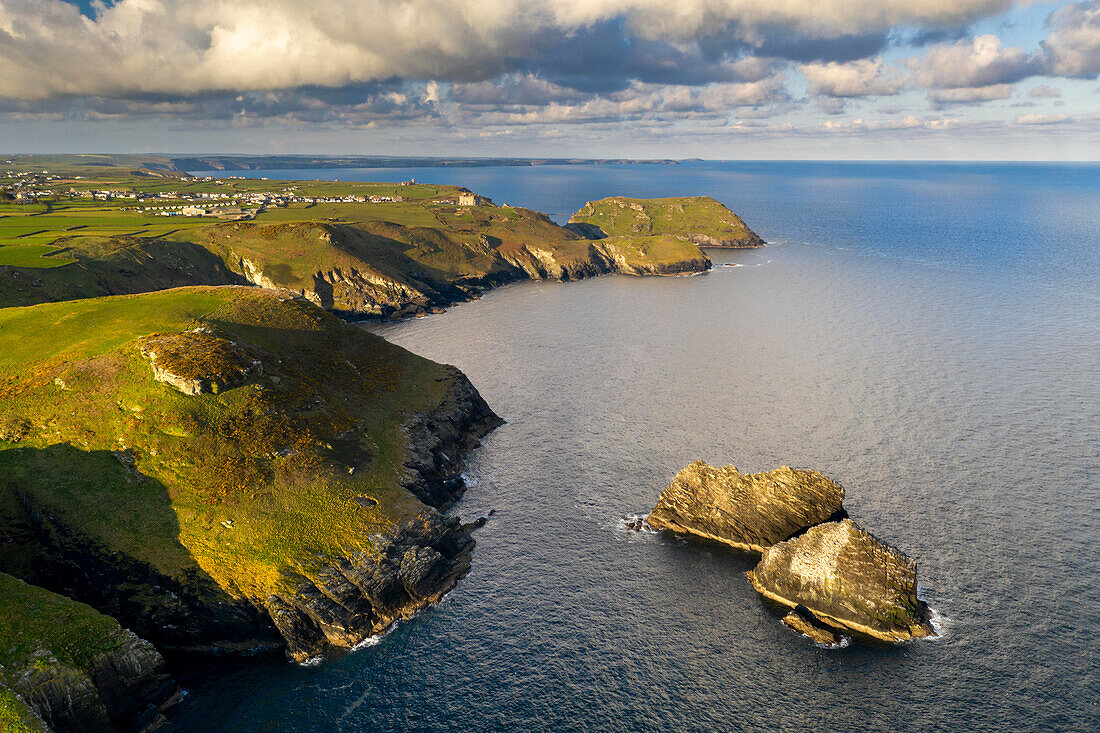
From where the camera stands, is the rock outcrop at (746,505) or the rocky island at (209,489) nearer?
the rocky island at (209,489)

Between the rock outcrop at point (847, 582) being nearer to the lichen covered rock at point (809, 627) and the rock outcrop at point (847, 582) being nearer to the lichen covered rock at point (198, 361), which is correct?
the lichen covered rock at point (809, 627)

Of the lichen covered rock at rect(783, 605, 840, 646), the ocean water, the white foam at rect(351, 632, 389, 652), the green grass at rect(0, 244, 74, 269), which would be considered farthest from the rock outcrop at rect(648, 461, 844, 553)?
the green grass at rect(0, 244, 74, 269)

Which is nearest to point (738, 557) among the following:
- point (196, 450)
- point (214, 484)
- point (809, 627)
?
point (809, 627)

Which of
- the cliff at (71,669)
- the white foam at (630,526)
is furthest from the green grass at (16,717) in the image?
the white foam at (630,526)

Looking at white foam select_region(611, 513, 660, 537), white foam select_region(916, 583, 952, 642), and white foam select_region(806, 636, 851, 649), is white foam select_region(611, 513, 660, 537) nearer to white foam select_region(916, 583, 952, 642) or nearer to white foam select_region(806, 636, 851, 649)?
white foam select_region(806, 636, 851, 649)

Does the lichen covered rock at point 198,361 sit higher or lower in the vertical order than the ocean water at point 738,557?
higher

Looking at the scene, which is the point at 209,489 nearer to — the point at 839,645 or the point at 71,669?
the point at 71,669

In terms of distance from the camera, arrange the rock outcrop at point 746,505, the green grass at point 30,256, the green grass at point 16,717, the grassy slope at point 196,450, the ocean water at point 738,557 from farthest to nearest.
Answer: the green grass at point 30,256, the rock outcrop at point 746,505, the grassy slope at point 196,450, the ocean water at point 738,557, the green grass at point 16,717
